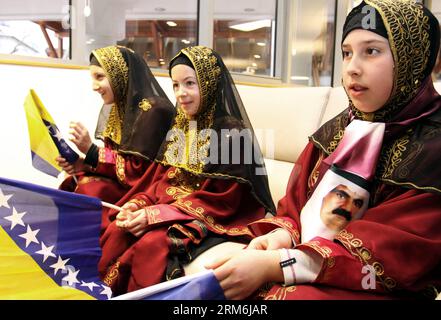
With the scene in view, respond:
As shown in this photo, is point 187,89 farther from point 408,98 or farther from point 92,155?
point 408,98

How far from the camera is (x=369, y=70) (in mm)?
973

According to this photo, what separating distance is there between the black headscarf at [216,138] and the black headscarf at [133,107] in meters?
0.18

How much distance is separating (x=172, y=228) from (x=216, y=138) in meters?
0.38

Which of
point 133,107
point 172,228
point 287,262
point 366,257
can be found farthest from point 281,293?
point 133,107

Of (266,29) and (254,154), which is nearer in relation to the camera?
(254,154)

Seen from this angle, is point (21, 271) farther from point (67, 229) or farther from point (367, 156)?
point (367, 156)

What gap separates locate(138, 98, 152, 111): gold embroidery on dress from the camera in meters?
1.97

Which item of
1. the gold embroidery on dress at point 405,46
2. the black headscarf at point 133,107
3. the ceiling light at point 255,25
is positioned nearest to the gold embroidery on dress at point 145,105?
the black headscarf at point 133,107

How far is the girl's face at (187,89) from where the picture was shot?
5.40ft

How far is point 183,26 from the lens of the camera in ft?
13.2

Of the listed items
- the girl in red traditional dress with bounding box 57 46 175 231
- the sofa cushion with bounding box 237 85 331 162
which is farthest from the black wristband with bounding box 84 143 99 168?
the sofa cushion with bounding box 237 85 331 162

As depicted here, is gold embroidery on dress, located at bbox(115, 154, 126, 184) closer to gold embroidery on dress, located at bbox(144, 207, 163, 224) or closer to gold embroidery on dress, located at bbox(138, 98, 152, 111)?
gold embroidery on dress, located at bbox(138, 98, 152, 111)

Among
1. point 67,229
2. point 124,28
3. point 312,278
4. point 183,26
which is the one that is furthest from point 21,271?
point 183,26
